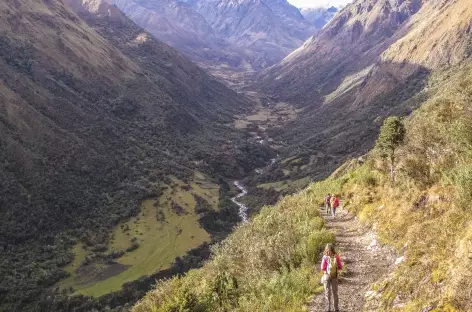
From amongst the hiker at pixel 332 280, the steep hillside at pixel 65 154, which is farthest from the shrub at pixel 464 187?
the steep hillside at pixel 65 154

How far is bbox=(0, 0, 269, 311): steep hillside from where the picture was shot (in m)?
92.1

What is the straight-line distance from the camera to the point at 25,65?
6078 inches

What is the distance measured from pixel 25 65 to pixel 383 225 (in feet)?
530

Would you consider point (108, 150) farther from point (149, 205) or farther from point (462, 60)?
point (462, 60)

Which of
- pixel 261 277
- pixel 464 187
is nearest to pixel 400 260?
pixel 464 187

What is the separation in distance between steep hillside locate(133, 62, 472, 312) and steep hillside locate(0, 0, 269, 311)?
64.8m

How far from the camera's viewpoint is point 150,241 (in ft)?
344

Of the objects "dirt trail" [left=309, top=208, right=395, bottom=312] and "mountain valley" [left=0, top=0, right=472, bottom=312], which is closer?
"dirt trail" [left=309, top=208, right=395, bottom=312]

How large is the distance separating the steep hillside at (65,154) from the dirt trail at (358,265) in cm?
6763

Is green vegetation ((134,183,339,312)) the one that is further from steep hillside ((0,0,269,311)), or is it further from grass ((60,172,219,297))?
grass ((60,172,219,297))

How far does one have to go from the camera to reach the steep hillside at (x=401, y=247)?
12.6 m

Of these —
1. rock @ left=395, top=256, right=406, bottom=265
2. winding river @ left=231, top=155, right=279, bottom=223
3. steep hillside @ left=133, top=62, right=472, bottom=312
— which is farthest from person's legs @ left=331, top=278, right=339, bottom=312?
winding river @ left=231, top=155, right=279, bottom=223

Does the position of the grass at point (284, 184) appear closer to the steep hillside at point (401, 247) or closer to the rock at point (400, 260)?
the steep hillside at point (401, 247)

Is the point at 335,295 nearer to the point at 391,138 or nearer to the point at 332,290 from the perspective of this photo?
the point at 332,290
